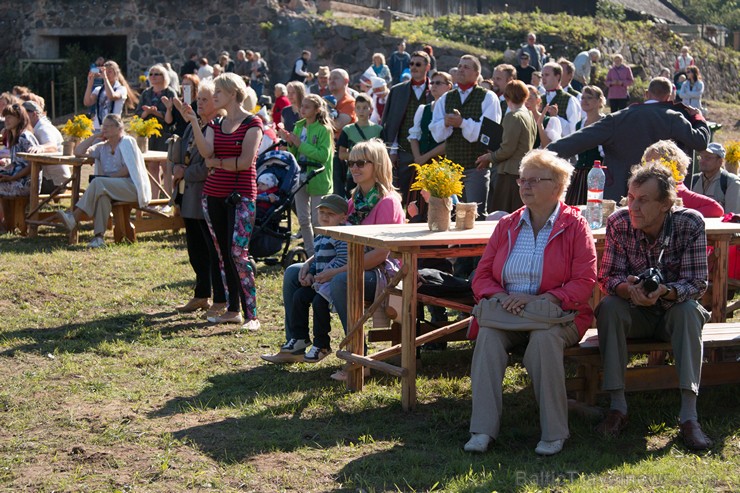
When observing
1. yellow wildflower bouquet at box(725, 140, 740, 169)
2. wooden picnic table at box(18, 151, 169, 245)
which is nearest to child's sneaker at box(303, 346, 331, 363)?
yellow wildflower bouquet at box(725, 140, 740, 169)

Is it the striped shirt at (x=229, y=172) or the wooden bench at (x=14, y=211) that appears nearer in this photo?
the striped shirt at (x=229, y=172)

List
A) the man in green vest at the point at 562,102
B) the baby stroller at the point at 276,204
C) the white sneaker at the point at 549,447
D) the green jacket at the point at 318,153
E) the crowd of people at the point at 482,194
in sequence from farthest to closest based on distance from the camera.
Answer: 1. the man in green vest at the point at 562,102
2. the green jacket at the point at 318,153
3. the baby stroller at the point at 276,204
4. the crowd of people at the point at 482,194
5. the white sneaker at the point at 549,447

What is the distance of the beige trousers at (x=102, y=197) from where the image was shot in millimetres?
11375

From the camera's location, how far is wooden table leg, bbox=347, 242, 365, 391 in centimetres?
617

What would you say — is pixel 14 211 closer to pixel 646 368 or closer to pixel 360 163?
pixel 360 163

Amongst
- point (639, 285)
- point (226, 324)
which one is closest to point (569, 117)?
point (226, 324)

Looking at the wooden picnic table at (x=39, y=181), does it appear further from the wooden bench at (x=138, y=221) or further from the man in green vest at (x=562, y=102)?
the man in green vest at (x=562, y=102)

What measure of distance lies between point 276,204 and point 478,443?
537cm

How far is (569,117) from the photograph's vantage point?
1103 centimetres

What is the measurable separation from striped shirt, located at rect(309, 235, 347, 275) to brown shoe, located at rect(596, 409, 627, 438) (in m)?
2.06

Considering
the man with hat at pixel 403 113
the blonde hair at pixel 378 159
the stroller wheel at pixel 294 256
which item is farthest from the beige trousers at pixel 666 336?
the man with hat at pixel 403 113

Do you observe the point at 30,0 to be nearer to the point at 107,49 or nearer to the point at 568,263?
the point at 107,49

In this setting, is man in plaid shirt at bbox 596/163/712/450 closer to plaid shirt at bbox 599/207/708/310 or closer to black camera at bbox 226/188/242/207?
plaid shirt at bbox 599/207/708/310

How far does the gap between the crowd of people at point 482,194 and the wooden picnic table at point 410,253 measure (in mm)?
254
